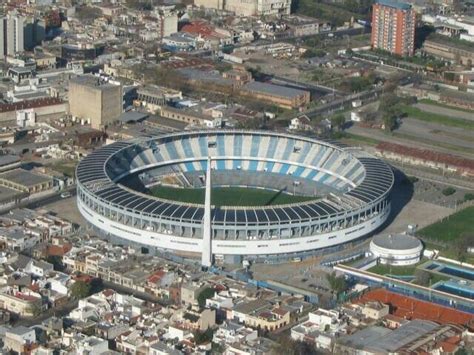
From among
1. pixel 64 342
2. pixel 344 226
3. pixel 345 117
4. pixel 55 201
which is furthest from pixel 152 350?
pixel 345 117

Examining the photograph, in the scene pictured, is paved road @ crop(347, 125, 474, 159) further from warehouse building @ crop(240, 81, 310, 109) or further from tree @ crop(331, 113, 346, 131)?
warehouse building @ crop(240, 81, 310, 109)

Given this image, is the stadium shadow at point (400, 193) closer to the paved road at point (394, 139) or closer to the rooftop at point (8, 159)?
the paved road at point (394, 139)

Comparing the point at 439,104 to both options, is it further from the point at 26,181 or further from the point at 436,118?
the point at 26,181

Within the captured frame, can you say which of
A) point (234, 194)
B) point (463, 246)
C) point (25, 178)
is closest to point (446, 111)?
point (234, 194)

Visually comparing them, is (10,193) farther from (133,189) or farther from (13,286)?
(13,286)

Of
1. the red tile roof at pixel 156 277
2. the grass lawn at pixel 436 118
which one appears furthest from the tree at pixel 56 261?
the grass lawn at pixel 436 118

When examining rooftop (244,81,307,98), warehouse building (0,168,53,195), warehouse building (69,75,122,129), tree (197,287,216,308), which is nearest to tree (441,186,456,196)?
rooftop (244,81,307,98)
